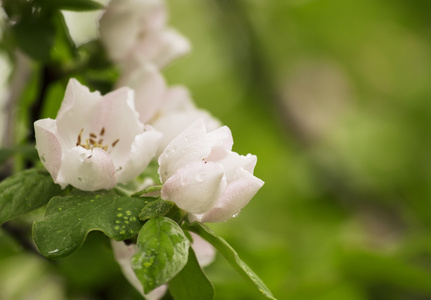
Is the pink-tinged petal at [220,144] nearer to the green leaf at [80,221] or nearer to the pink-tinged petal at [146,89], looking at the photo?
the green leaf at [80,221]

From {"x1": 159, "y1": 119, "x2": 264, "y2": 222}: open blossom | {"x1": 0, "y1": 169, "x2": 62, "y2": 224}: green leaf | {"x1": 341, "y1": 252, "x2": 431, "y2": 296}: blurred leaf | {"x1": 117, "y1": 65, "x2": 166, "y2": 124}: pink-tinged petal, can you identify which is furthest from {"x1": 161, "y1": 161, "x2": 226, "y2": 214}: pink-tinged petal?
{"x1": 341, "y1": 252, "x2": 431, "y2": 296}: blurred leaf

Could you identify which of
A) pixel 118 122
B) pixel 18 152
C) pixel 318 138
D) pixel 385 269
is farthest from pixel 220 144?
pixel 318 138

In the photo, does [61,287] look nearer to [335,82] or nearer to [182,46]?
[182,46]

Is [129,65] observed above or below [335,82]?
above

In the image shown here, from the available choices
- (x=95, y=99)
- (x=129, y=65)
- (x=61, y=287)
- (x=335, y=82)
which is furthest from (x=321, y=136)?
(x=95, y=99)

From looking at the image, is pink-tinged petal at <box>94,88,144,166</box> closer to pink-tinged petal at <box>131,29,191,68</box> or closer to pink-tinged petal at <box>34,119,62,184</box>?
pink-tinged petal at <box>34,119,62,184</box>
